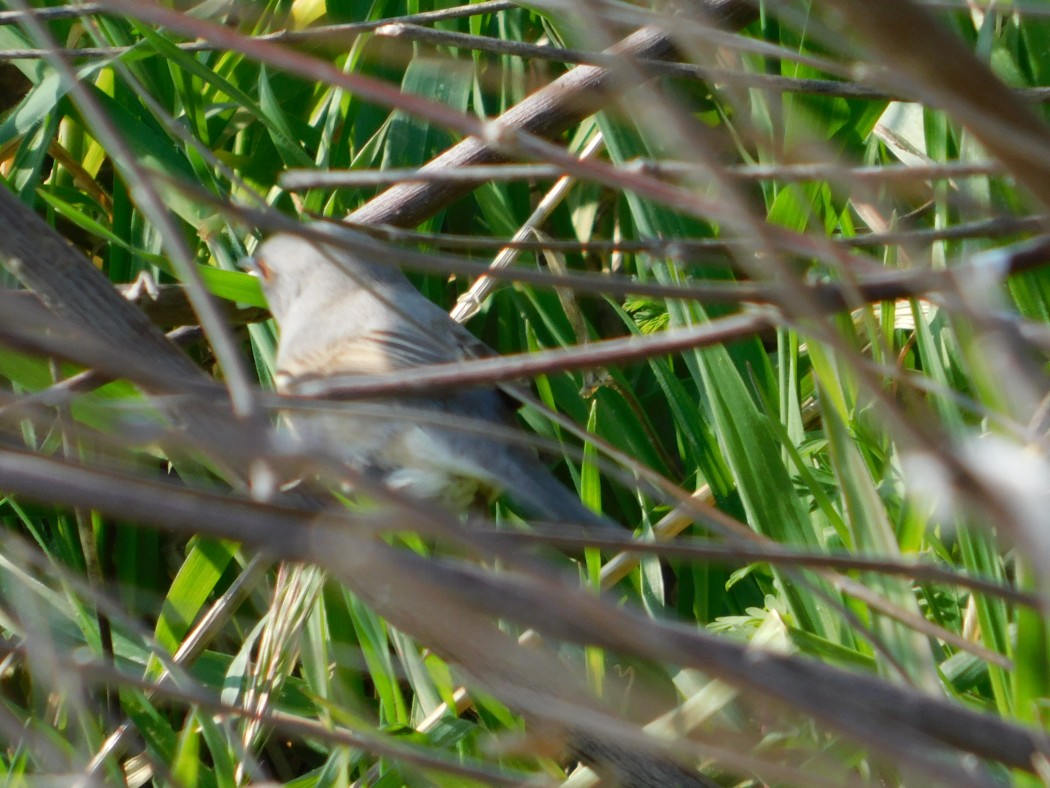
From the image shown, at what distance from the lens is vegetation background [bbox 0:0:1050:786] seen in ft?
2.51

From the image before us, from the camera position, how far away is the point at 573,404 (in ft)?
8.72

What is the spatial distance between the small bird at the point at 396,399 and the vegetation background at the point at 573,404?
11 cm

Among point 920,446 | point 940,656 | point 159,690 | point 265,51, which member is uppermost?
point 265,51

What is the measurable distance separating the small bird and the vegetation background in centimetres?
11

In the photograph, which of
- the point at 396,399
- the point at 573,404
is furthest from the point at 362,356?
the point at 573,404

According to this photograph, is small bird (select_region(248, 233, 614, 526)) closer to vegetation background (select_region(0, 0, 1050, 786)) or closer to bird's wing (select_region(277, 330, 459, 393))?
bird's wing (select_region(277, 330, 459, 393))

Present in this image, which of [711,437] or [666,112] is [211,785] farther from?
[666,112]

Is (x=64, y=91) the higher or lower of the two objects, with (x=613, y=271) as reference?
higher

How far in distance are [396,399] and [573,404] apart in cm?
40

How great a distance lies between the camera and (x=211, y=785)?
7.30 ft

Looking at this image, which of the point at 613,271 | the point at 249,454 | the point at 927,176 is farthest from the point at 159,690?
the point at 613,271

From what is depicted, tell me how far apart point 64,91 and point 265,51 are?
209 cm

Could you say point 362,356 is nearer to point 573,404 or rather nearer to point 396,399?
point 396,399

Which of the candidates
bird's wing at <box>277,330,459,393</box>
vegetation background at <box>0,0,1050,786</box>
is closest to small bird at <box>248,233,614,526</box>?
bird's wing at <box>277,330,459,393</box>
